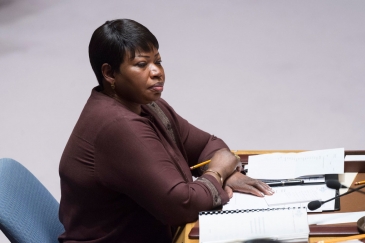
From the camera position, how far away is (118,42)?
1.80 meters

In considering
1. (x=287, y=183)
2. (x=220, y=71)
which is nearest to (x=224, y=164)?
(x=287, y=183)

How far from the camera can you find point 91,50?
6.13 feet

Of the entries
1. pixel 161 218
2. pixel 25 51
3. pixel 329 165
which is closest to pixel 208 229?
pixel 161 218

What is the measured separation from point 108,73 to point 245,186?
520 millimetres

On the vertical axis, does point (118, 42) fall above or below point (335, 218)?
above

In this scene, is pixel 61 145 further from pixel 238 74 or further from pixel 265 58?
pixel 265 58

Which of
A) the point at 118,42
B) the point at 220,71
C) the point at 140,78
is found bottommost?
the point at 220,71

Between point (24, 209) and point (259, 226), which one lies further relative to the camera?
point (24, 209)

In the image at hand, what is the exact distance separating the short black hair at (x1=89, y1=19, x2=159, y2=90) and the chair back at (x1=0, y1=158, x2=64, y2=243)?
416 millimetres

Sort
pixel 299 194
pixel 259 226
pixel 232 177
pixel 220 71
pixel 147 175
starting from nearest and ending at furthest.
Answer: pixel 259 226, pixel 147 175, pixel 299 194, pixel 232 177, pixel 220 71

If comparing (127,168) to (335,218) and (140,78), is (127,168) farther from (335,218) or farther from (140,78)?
(335,218)

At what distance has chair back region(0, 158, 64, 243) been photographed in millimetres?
1664

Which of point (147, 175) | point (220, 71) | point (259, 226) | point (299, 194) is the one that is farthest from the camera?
point (220, 71)

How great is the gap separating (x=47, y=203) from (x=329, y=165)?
880 millimetres
